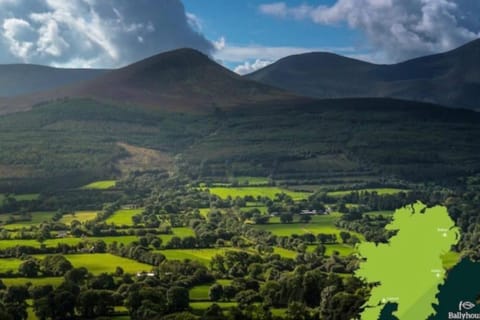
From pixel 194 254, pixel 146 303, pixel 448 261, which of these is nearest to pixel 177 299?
pixel 146 303

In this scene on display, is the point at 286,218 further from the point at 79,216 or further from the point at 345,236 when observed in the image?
the point at 79,216

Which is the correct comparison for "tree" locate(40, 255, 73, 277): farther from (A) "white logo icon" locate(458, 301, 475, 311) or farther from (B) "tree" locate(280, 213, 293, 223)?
(A) "white logo icon" locate(458, 301, 475, 311)

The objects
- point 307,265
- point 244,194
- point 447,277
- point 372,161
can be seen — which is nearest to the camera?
point 447,277

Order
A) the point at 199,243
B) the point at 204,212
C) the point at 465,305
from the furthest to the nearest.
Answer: the point at 204,212 < the point at 199,243 < the point at 465,305

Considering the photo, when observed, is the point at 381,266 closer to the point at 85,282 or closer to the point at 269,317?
the point at 269,317

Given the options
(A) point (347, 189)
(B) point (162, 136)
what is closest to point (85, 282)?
(A) point (347, 189)

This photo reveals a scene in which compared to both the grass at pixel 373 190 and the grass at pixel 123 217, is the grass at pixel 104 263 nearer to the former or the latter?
the grass at pixel 123 217
